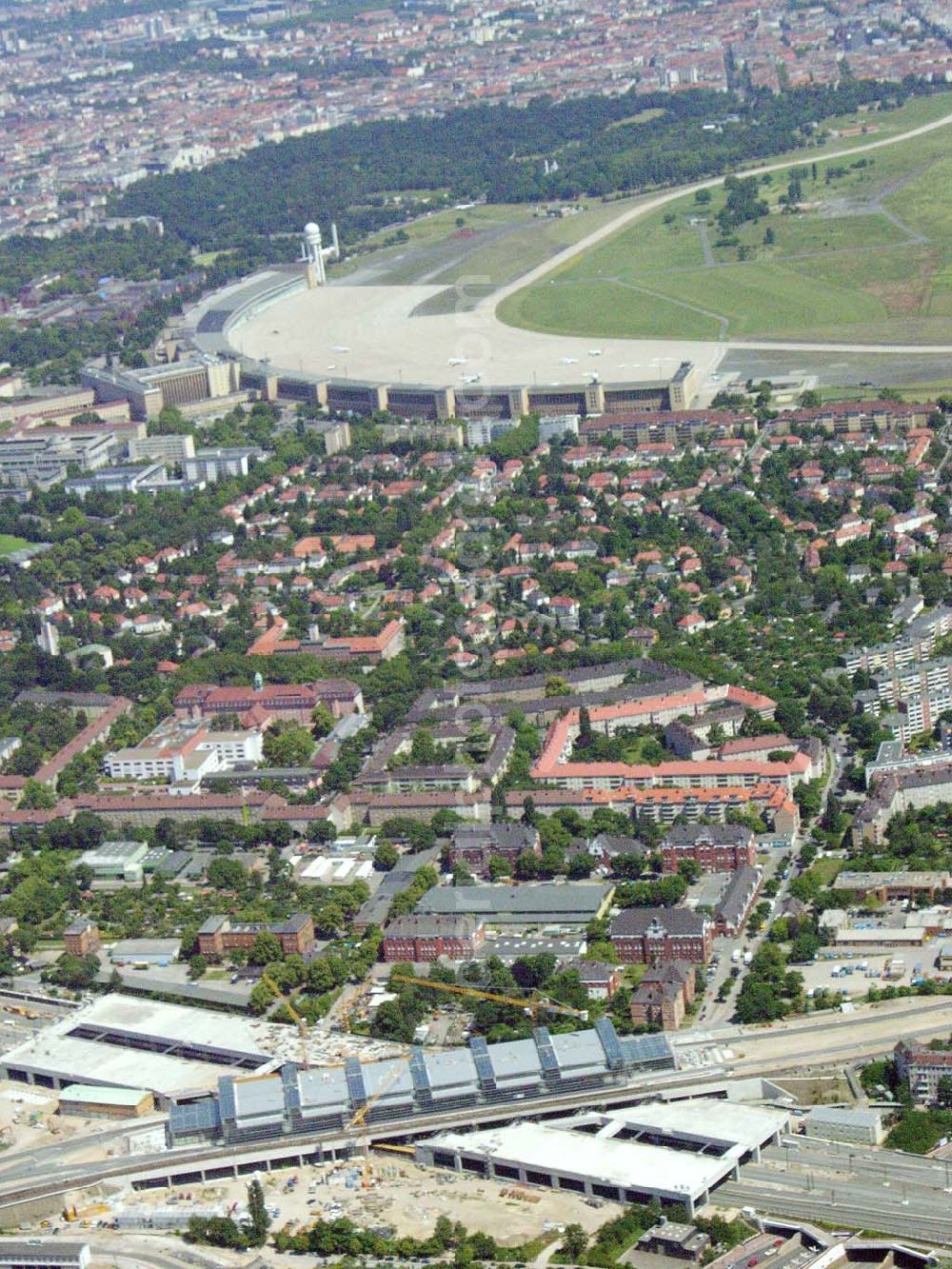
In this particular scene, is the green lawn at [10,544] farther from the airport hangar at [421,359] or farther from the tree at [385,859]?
the tree at [385,859]

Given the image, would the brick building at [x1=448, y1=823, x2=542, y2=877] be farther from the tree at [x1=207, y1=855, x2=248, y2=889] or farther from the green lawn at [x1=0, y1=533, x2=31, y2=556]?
the green lawn at [x1=0, y1=533, x2=31, y2=556]

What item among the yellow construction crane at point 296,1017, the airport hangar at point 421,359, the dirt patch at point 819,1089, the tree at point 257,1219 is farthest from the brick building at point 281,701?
the airport hangar at point 421,359

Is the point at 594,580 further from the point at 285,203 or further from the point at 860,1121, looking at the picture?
the point at 285,203

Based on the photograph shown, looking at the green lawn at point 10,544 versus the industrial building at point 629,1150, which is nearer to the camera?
the industrial building at point 629,1150

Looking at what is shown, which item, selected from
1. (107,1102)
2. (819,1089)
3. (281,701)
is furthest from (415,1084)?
(281,701)

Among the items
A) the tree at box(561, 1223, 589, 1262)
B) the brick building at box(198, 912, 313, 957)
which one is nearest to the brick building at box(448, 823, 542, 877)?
the brick building at box(198, 912, 313, 957)

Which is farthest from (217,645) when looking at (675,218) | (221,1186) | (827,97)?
(827,97)

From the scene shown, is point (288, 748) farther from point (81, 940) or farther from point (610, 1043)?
point (610, 1043)
